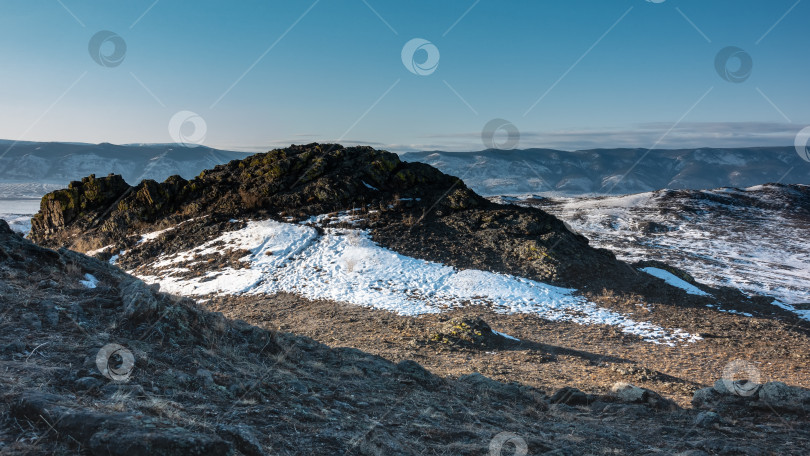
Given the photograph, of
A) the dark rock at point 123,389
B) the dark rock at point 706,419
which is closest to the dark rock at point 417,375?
the dark rock at point 706,419

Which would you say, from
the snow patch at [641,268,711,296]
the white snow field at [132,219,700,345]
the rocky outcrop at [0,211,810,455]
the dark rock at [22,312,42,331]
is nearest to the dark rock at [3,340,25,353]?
the rocky outcrop at [0,211,810,455]

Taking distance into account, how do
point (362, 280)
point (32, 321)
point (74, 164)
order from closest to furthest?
point (32, 321), point (362, 280), point (74, 164)

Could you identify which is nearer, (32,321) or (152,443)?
(152,443)

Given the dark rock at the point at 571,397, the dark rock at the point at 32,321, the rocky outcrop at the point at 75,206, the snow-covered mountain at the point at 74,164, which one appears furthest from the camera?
the snow-covered mountain at the point at 74,164

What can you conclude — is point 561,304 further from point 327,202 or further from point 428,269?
point 327,202

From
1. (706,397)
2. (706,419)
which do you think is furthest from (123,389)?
(706,397)

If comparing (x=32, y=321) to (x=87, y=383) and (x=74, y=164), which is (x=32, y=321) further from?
(x=74, y=164)

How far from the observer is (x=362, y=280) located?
18.4 m

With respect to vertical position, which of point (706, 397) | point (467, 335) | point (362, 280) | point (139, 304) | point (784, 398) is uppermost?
point (362, 280)

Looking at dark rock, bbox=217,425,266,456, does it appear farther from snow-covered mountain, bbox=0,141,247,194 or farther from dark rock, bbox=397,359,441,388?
snow-covered mountain, bbox=0,141,247,194

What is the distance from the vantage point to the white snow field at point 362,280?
16016 millimetres

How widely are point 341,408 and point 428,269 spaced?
1368cm

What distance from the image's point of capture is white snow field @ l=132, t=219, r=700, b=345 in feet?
52.5

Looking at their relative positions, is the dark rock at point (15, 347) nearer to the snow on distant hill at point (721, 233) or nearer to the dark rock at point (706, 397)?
the dark rock at point (706, 397)
